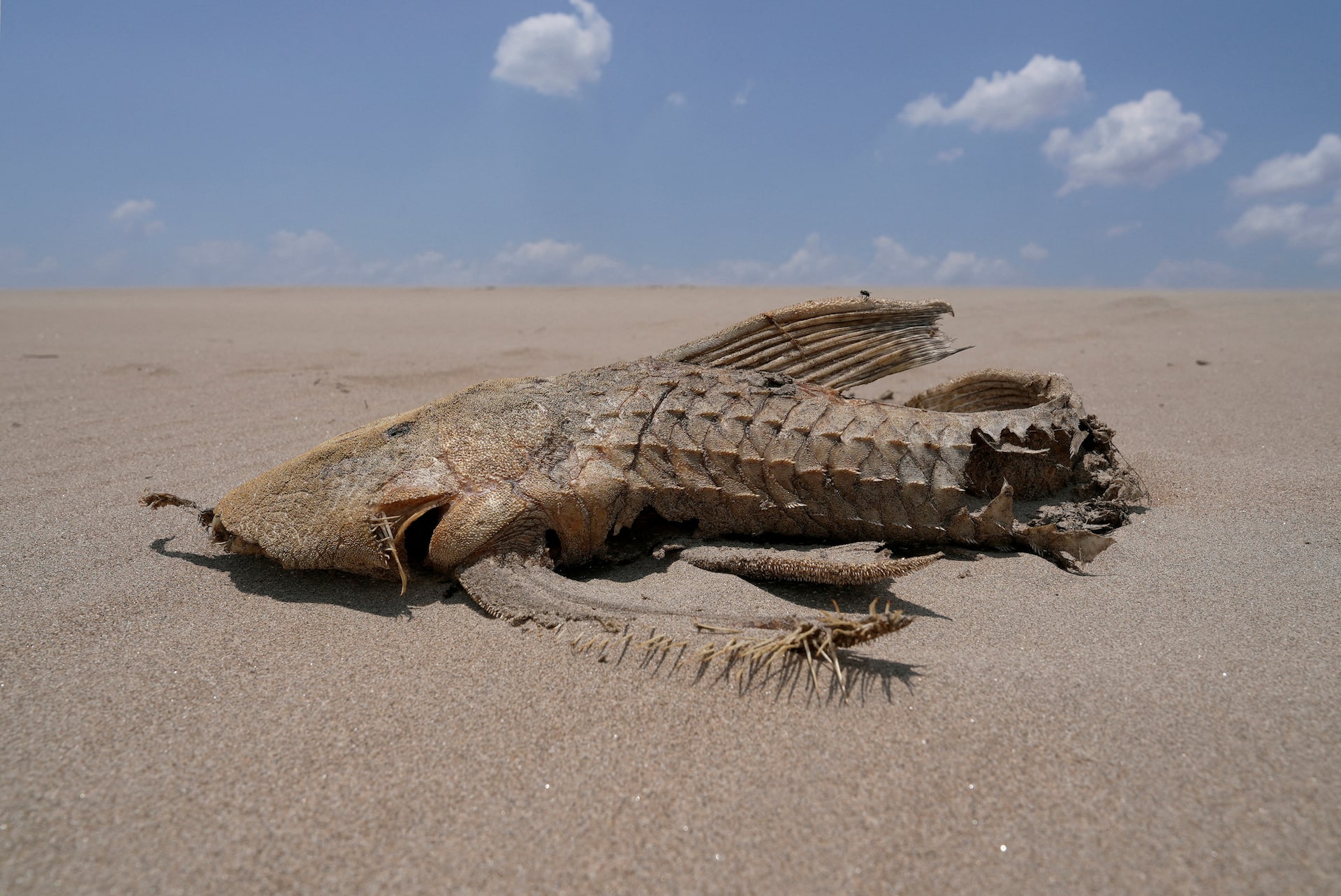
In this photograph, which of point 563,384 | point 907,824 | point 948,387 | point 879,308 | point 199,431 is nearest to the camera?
point 907,824

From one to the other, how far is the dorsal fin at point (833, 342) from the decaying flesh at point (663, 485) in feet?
0.44

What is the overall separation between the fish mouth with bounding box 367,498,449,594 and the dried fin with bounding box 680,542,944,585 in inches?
37.3

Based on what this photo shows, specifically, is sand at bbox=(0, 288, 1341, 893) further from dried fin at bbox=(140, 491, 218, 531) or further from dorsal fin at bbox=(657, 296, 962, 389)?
dorsal fin at bbox=(657, 296, 962, 389)

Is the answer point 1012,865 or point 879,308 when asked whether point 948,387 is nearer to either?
point 879,308

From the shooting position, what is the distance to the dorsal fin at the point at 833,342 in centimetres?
327

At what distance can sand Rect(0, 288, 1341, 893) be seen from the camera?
4.70 ft

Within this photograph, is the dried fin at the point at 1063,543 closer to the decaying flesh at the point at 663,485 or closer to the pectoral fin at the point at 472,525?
the decaying flesh at the point at 663,485

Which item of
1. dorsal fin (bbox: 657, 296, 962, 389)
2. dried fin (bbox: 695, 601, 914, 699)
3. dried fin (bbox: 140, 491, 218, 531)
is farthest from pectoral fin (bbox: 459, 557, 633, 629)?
dorsal fin (bbox: 657, 296, 962, 389)

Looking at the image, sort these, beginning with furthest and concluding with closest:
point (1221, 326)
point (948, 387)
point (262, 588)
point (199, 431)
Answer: point (1221, 326)
point (199, 431)
point (948, 387)
point (262, 588)

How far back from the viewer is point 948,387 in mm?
3682

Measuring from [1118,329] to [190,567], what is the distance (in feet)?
32.8

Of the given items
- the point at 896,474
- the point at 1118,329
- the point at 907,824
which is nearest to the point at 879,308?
the point at 896,474

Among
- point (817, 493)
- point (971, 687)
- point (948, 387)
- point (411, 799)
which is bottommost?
point (411, 799)

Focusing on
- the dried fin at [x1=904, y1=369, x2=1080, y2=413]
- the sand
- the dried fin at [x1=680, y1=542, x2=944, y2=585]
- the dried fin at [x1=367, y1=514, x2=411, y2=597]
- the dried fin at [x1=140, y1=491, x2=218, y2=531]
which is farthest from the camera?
the dried fin at [x1=904, y1=369, x2=1080, y2=413]
